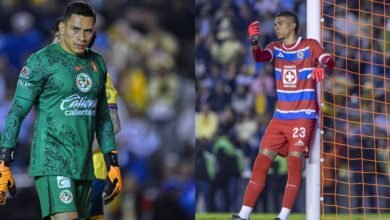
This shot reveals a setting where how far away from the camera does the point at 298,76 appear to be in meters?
7.13

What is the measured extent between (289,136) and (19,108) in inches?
120

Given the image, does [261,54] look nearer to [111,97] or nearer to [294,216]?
[111,97]

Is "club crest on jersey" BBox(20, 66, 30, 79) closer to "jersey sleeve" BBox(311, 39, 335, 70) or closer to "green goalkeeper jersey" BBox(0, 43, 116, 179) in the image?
"green goalkeeper jersey" BBox(0, 43, 116, 179)

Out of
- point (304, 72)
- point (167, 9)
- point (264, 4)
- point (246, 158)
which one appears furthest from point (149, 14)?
point (304, 72)

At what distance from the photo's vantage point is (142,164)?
11.0 meters

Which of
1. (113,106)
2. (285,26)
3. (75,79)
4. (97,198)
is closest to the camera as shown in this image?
(75,79)

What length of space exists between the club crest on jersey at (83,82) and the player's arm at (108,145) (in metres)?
0.19

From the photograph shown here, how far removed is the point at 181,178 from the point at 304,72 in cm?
452

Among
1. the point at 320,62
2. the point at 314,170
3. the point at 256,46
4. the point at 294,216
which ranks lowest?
the point at 294,216

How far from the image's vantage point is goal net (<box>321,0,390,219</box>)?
10812mm

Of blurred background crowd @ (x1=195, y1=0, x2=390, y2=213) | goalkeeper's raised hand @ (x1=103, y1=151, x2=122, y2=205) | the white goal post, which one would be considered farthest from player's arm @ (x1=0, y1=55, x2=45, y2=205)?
blurred background crowd @ (x1=195, y1=0, x2=390, y2=213)

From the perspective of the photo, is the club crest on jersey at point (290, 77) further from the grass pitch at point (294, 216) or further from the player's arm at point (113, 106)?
the grass pitch at point (294, 216)

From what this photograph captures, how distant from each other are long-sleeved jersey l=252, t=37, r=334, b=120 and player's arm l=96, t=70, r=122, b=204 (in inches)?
89.2

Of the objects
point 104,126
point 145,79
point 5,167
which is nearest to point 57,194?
point 5,167
